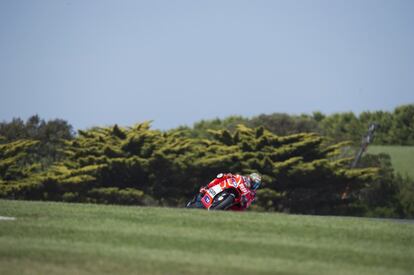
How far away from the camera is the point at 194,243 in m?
10.1

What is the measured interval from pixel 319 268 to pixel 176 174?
29319 millimetres

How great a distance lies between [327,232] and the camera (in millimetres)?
11297

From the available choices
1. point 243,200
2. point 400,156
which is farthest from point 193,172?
point 243,200

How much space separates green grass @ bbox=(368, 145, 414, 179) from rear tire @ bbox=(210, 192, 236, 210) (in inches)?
1087

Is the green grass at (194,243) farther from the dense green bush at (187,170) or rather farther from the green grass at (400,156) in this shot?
the green grass at (400,156)

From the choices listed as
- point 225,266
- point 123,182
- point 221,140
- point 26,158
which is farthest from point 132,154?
point 225,266

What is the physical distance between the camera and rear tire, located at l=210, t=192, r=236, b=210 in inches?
654

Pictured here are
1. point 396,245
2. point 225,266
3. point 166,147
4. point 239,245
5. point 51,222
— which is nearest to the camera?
point 225,266

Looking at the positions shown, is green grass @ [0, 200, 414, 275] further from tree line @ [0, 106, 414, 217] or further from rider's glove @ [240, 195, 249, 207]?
tree line @ [0, 106, 414, 217]

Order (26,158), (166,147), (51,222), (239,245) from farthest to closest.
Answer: (26,158) < (166,147) < (51,222) < (239,245)

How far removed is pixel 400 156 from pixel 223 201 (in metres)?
32.7

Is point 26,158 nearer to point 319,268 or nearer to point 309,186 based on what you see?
point 309,186

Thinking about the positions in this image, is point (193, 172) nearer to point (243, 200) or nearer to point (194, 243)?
point (243, 200)

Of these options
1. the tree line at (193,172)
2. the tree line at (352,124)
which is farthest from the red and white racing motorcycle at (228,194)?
the tree line at (352,124)
